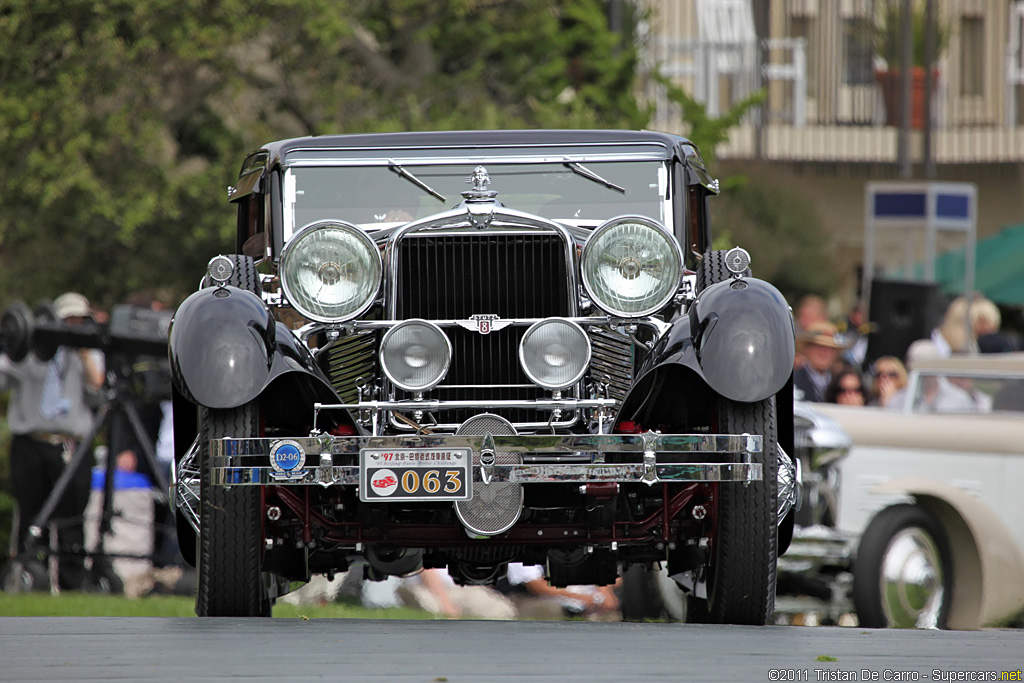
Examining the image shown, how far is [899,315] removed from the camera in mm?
13766

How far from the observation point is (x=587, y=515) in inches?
200

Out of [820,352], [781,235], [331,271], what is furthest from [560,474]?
[781,235]

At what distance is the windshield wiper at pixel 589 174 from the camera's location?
19.7 feet

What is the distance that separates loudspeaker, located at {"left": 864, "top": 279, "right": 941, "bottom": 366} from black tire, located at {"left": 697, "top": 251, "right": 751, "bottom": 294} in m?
8.41

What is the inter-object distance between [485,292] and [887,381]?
717 cm

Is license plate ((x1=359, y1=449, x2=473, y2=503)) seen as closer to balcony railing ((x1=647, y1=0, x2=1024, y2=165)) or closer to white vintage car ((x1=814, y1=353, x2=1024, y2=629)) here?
white vintage car ((x1=814, y1=353, x2=1024, y2=629))

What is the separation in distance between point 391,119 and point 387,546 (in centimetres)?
878

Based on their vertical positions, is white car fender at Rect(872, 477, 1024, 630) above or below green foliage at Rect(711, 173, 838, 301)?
below

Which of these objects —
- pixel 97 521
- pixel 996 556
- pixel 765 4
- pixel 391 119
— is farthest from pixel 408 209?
pixel 765 4

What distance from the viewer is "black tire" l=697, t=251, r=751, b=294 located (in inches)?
216

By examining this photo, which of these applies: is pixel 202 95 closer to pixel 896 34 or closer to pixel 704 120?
pixel 704 120

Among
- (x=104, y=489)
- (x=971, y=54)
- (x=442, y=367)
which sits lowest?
(x=104, y=489)

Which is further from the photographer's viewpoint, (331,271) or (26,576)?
(26,576)

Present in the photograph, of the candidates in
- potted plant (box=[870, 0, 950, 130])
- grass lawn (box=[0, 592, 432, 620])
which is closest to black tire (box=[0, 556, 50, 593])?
grass lawn (box=[0, 592, 432, 620])
